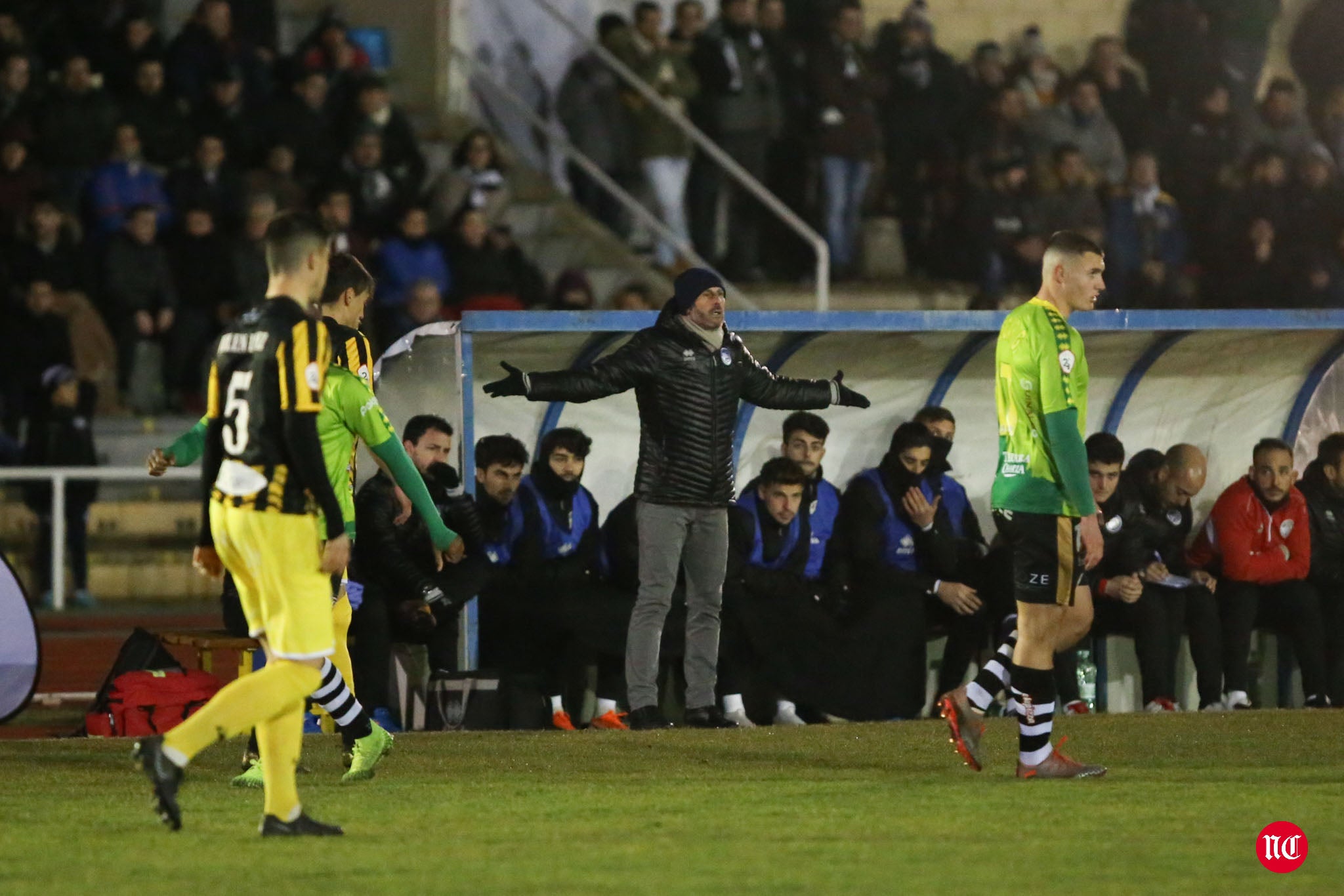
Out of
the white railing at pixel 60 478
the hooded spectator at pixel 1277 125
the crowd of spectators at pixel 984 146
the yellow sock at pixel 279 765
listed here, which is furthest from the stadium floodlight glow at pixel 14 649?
the hooded spectator at pixel 1277 125

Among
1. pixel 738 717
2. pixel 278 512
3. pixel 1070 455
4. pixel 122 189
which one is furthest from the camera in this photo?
pixel 122 189

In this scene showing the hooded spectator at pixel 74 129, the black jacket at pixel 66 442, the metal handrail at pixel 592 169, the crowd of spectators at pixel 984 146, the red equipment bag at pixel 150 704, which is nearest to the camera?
the red equipment bag at pixel 150 704

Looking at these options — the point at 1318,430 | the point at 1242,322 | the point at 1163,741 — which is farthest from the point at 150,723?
the point at 1318,430

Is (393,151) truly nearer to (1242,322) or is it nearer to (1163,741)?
(1242,322)

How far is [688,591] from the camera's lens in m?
10.6

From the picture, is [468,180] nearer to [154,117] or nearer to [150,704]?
[154,117]

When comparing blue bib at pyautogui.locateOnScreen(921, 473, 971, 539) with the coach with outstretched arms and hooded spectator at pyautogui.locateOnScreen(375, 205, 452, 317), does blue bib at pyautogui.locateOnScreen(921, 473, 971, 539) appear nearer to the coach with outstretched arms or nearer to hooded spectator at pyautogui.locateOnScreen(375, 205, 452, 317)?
the coach with outstretched arms

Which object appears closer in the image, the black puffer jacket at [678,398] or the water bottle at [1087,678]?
the black puffer jacket at [678,398]

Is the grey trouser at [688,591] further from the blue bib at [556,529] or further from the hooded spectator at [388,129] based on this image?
the hooded spectator at [388,129]

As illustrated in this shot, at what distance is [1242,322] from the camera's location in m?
11.6

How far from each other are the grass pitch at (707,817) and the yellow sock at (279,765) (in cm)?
12

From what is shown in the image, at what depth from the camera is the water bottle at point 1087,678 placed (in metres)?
11.9

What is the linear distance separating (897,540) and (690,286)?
2044mm

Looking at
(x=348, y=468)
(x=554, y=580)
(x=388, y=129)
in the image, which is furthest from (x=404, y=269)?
(x=348, y=468)
